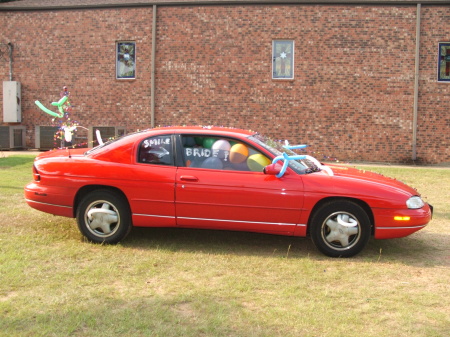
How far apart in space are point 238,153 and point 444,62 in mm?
14291

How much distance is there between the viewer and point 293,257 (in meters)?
5.52

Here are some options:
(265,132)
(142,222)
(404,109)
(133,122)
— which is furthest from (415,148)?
(142,222)

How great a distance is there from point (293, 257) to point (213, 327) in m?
2.12

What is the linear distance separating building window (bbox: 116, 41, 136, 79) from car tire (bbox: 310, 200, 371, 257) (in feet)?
47.6

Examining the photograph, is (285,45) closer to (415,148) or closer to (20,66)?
(415,148)

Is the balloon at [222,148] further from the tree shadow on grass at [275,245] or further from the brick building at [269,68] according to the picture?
the brick building at [269,68]

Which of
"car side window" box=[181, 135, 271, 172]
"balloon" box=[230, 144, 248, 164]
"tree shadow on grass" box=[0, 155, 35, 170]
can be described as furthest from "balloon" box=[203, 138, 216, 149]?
"tree shadow on grass" box=[0, 155, 35, 170]

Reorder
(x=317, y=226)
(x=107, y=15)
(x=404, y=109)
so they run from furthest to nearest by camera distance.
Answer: (x=107, y=15), (x=404, y=109), (x=317, y=226)

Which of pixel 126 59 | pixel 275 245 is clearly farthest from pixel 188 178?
pixel 126 59

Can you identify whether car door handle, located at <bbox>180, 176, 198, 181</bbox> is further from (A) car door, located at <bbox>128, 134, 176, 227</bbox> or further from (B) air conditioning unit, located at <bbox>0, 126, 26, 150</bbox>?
(B) air conditioning unit, located at <bbox>0, 126, 26, 150</bbox>

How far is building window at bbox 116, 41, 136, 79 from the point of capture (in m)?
18.6

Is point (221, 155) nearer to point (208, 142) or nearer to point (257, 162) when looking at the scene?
point (208, 142)

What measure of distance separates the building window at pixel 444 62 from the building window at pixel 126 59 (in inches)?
438

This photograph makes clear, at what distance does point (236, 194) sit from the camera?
5.54 m
